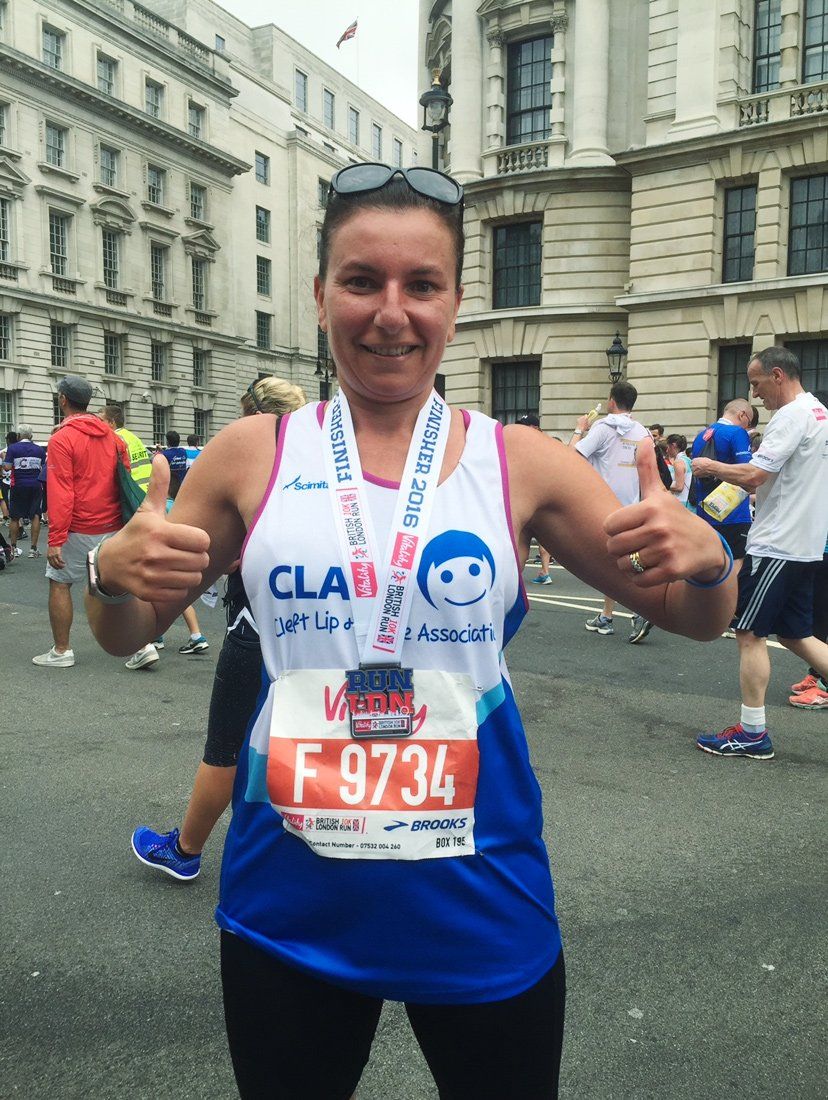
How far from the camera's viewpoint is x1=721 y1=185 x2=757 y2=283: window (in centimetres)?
2214

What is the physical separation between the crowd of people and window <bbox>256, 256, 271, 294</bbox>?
5037 centimetres

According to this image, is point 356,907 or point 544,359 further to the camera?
point 544,359

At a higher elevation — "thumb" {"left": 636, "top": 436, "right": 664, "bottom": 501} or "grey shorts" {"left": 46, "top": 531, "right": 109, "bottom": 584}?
"thumb" {"left": 636, "top": 436, "right": 664, "bottom": 501}

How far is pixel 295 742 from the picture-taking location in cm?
146

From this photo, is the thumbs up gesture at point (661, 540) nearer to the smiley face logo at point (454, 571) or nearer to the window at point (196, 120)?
the smiley face logo at point (454, 571)

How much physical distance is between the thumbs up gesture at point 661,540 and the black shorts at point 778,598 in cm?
397

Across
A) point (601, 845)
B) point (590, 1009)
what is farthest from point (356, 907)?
point (601, 845)

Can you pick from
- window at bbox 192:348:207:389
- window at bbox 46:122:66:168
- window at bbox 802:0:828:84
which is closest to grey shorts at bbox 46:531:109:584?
window at bbox 802:0:828:84

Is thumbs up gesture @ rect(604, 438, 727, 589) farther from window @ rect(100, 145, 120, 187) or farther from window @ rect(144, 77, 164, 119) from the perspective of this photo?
window @ rect(144, 77, 164, 119)

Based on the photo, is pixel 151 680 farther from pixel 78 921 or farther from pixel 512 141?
pixel 512 141

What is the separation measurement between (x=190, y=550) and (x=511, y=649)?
659cm

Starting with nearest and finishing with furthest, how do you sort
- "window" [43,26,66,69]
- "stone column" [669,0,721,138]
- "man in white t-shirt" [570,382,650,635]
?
"man in white t-shirt" [570,382,650,635] < "stone column" [669,0,721,138] < "window" [43,26,66,69]

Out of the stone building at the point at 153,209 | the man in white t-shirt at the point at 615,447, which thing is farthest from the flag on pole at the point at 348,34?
the man in white t-shirt at the point at 615,447

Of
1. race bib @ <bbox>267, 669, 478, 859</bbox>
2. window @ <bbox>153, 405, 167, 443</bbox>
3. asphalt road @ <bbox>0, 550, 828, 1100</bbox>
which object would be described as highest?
window @ <bbox>153, 405, 167, 443</bbox>
